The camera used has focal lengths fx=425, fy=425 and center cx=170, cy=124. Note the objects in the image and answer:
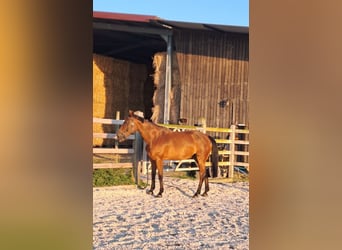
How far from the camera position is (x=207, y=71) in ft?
24.3

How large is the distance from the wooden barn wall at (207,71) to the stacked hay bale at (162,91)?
0.08 meters

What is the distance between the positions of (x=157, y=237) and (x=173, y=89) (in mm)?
5085

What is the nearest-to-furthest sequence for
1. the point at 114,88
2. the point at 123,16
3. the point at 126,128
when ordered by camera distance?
the point at 126,128 → the point at 123,16 → the point at 114,88

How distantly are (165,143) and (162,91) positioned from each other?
2.86 meters

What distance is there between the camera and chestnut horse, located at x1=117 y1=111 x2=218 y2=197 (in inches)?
184

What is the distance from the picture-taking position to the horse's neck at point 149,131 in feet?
15.4

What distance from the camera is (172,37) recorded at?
738cm

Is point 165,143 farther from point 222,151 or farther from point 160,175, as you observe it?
point 222,151

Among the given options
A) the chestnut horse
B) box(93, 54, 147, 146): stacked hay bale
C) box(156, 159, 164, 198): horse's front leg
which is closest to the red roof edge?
box(93, 54, 147, 146): stacked hay bale

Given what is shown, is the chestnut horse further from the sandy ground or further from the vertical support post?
the vertical support post

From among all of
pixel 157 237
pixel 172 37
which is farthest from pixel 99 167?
pixel 172 37

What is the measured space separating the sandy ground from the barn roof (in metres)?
3.17

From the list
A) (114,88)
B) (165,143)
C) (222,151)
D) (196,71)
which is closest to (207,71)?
(196,71)
